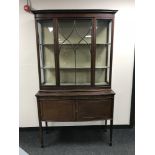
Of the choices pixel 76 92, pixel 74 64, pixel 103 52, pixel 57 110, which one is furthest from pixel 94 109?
pixel 103 52

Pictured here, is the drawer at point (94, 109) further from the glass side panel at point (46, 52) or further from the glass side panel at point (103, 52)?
the glass side panel at point (46, 52)

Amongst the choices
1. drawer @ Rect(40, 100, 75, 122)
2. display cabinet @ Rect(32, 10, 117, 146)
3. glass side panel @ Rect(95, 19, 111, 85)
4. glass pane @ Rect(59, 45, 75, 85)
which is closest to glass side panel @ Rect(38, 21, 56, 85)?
display cabinet @ Rect(32, 10, 117, 146)

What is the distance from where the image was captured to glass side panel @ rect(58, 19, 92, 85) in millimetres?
2379

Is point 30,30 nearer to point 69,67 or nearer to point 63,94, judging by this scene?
point 69,67

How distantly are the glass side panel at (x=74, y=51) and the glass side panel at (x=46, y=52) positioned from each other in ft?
0.48

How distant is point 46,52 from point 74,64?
486mm

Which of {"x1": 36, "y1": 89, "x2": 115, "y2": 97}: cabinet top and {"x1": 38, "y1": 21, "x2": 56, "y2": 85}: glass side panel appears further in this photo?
{"x1": 38, "y1": 21, "x2": 56, "y2": 85}: glass side panel

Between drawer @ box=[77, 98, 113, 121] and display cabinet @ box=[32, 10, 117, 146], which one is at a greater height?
display cabinet @ box=[32, 10, 117, 146]

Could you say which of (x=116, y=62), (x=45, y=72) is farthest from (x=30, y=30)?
(x=116, y=62)

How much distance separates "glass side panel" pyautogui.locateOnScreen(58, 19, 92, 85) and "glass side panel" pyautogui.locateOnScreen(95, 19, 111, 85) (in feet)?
0.51

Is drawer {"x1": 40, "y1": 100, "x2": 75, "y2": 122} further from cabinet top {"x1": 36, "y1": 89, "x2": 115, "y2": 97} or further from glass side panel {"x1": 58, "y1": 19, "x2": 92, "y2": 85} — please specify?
glass side panel {"x1": 58, "y1": 19, "x2": 92, "y2": 85}

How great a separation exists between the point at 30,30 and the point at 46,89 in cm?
100

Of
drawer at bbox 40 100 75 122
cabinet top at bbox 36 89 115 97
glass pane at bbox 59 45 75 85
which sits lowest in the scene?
drawer at bbox 40 100 75 122
